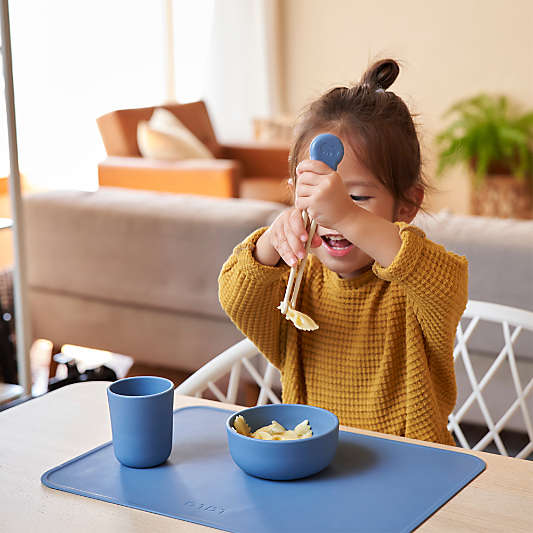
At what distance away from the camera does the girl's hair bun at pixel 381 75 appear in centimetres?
121

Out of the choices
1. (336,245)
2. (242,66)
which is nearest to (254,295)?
(336,245)

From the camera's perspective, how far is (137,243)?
8.53 feet

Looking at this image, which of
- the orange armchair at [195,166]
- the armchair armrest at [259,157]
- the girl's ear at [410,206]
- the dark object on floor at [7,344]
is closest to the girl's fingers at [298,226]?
the girl's ear at [410,206]

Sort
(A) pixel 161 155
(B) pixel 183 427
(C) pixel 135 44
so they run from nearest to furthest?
(B) pixel 183 427, (A) pixel 161 155, (C) pixel 135 44

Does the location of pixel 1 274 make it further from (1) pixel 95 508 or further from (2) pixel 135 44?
(2) pixel 135 44

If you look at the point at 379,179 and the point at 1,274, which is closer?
the point at 379,179

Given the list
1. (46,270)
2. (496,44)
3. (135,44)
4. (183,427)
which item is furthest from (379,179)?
(496,44)

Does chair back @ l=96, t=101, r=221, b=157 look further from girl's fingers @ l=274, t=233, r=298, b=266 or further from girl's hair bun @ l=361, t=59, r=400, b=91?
girl's fingers @ l=274, t=233, r=298, b=266

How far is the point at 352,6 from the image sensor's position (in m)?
6.19

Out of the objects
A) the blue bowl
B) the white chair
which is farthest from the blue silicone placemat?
the white chair

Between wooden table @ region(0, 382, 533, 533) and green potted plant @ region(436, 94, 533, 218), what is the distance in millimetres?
4733

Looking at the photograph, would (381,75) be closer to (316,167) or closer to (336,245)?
(336,245)

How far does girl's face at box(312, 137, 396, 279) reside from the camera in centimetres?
115

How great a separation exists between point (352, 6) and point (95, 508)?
19.2 feet
